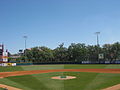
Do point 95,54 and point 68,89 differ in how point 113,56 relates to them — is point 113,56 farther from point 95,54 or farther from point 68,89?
point 68,89

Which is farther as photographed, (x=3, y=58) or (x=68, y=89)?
(x=3, y=58)

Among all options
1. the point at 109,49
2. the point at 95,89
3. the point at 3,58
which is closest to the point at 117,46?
the point at 109,49

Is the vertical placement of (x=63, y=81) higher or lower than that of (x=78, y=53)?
lower

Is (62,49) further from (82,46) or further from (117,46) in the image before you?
(117,46)

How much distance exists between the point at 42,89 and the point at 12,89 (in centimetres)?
233

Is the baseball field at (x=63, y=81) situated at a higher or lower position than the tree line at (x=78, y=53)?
lower

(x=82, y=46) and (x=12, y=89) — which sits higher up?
(x=82, y=46)

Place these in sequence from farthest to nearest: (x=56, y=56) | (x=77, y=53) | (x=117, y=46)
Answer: (x=56, y=56)
(x=77, y=53)
(x=117, y=46)

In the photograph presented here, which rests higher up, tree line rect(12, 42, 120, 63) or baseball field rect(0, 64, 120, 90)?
tree line rect(12, 42, 120, 63)

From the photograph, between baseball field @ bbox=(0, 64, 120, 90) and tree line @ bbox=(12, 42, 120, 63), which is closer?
baseball field @ bbox=(0, 64, 120, 90)

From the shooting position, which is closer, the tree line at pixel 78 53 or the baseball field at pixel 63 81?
the baseball field at pixel 63 81

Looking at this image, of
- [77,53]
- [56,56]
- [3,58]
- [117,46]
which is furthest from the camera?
[56,56]

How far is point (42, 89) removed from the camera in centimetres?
1278

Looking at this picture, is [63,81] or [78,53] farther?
[78,53]
